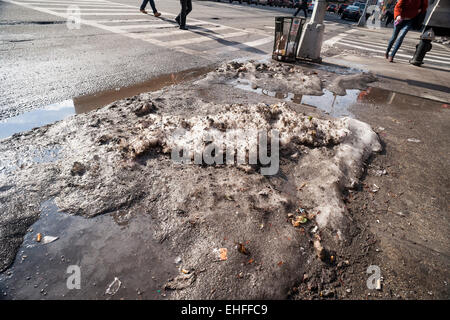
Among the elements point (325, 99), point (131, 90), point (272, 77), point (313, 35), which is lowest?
point (131, 90)

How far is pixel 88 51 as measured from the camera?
19.4ft

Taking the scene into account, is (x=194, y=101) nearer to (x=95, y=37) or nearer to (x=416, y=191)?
(x=416, y=191)

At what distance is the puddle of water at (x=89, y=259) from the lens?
5.03 feet

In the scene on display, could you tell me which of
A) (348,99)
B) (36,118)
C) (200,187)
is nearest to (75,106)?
(36,118)

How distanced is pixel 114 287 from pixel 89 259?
0.30m

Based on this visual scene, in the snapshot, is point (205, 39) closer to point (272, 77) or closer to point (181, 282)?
point (272, 77)

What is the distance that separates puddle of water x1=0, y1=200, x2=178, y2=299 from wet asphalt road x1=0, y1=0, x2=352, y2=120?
240cm

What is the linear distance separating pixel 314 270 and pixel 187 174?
4.59ft

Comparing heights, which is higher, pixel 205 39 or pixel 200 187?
pixel 205 39

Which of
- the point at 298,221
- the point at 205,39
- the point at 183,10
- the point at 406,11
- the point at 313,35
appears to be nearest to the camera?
the point at 298,221

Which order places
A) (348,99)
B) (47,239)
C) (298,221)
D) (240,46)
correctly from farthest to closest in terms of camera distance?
(240,46)
(348,99)
(298,221)
(47,239)

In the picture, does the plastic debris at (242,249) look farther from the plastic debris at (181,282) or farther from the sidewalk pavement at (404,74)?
the sidewalk pavement at (404,74)

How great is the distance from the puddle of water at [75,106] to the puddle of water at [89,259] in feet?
5.54

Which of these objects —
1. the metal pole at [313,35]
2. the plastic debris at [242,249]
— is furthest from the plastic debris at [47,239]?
the metal pole at [313,35]
